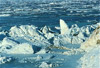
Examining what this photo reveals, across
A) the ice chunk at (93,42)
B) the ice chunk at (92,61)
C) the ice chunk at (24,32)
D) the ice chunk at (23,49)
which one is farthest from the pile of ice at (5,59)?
the ice chunk at (24,32)

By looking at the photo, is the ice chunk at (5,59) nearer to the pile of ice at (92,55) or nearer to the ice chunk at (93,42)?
the pile of ice at (92,55)

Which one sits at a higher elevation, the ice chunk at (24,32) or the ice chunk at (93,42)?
the ice chunk at (93,42)

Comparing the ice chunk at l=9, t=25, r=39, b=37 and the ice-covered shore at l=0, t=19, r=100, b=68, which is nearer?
the ice-covered shore at l=0, t=19, r=100, b=68

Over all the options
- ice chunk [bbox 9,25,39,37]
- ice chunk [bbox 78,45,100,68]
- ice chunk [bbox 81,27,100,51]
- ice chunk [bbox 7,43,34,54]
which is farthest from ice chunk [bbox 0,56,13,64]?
ice chunk [bbox 9,25,39,37]

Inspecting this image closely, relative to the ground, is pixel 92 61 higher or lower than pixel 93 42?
higher

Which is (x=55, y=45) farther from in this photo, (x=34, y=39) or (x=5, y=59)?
(x=5, y=59)

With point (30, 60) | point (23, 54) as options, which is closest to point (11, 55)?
point (23, 54)

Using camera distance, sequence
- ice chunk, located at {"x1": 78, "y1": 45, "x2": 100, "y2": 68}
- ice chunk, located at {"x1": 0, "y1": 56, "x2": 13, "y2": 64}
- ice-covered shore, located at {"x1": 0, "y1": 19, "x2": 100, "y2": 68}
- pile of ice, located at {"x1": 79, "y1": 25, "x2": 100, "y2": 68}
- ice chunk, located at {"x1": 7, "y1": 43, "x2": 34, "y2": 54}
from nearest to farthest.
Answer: ice chunk, located at {"x1": 78, "y1": 45, "x2": 100, "y2": 68}, pile of ice, located at {"x1": 79, "y1": 25, "x2": 100, "y2": 68}, ice-covered shore, located at {"x1": 0, "y1": 19, "x2": 100, "y2": 68}, ice chunk, located at {"x1": 0, "y1": 56, "x2": 13, "y2": 64}, ice chunk, located at {"x1": 7, "y1": 43, "x2": 34, "y2": 54}

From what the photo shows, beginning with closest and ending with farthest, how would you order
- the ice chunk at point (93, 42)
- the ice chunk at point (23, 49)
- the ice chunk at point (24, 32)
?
the ice chunk at point (93, 42) < the ice chunk at point (23, 49) < the ice chunk at point (24, 32)

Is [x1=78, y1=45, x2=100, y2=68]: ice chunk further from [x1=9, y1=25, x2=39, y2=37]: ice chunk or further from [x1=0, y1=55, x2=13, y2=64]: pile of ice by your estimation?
[x1=9, y1=25, x2=39, y2=37]: ice chunk

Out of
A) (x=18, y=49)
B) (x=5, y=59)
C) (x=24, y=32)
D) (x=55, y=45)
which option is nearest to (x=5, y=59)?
(x=5, y=59)

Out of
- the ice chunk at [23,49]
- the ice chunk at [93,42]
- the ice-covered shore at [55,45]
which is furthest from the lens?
the ice chunk at [23,49]

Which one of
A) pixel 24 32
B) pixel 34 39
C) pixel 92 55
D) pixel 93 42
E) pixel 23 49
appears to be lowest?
pixel 24 32
